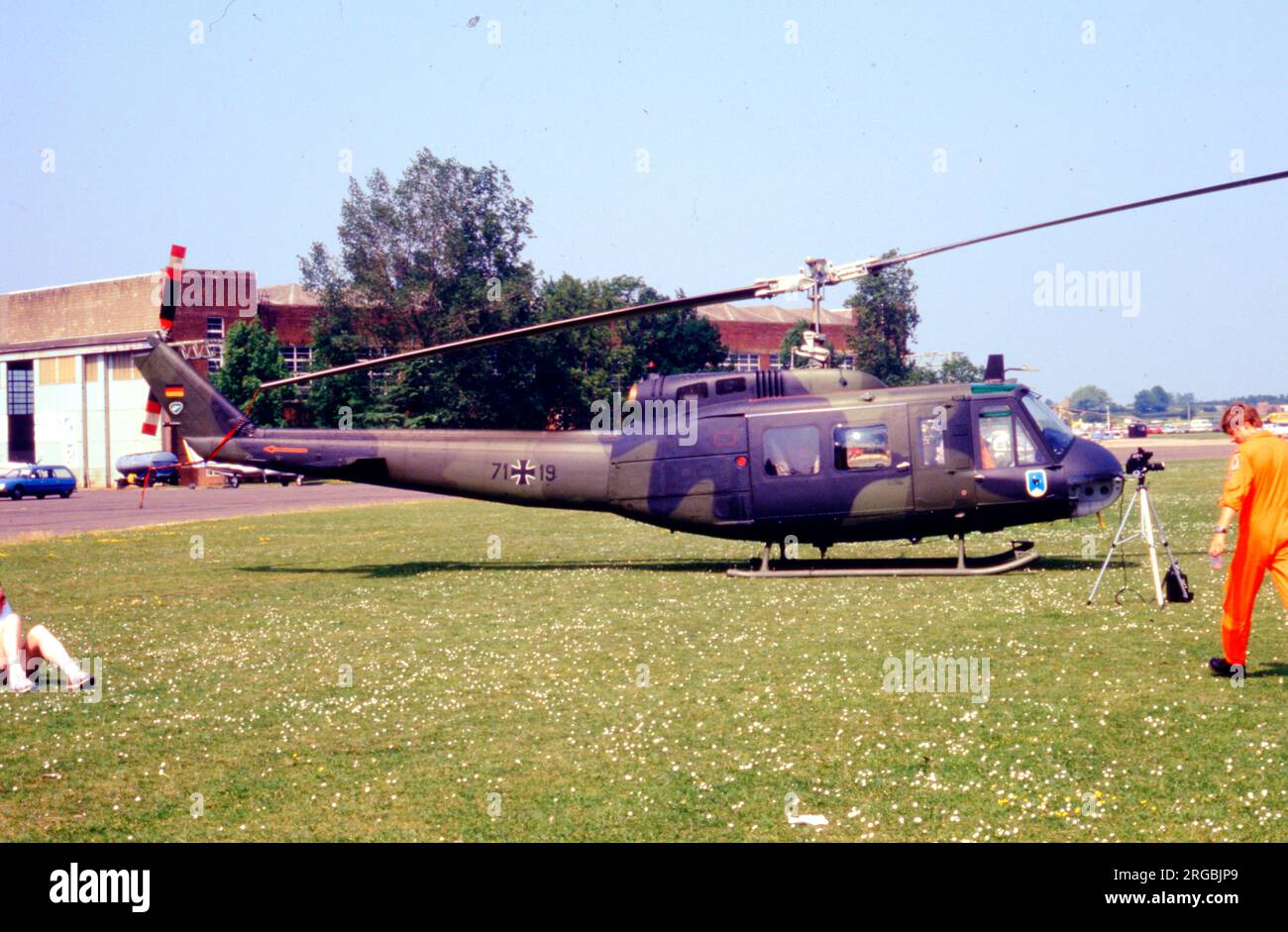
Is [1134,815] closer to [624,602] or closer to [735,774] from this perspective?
[735,774]

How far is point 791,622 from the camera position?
16.2 meters

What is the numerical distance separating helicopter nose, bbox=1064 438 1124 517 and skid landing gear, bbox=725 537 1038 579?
1458mm

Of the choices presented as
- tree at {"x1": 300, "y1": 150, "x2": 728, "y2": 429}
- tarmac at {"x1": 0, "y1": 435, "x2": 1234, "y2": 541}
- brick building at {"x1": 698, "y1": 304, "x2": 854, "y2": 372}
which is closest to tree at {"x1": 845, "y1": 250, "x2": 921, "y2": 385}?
brick building at {"x1": 698, "y1": 304, "x2": 854, "y2": 372}

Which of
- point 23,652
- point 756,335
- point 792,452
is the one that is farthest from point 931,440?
point 756,335

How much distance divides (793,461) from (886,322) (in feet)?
302

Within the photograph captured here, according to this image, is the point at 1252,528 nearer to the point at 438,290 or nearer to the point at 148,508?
the point at 148,508

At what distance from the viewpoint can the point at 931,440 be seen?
20.1 metres

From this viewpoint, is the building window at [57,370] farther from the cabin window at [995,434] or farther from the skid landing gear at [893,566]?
the cabin window at [995,434]

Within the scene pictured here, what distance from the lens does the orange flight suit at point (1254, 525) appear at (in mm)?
11258

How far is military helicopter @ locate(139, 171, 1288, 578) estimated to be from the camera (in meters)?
19.9

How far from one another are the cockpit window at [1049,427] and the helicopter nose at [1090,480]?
0.17 metres

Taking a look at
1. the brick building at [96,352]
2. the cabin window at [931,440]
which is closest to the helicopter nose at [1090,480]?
the cabin window at [931,440]

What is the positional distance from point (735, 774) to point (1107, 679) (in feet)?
15.8
